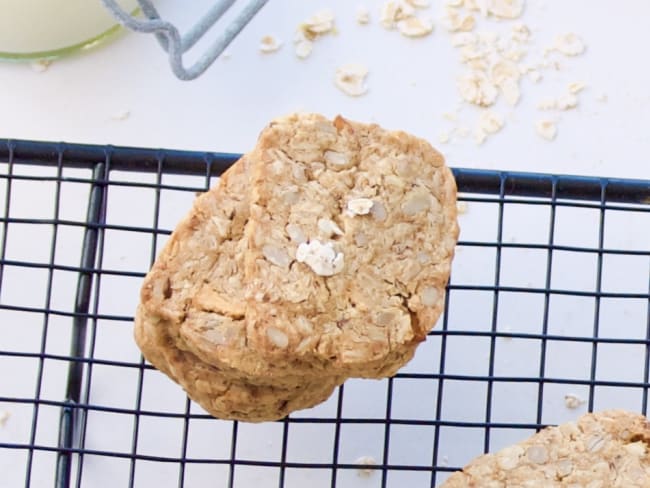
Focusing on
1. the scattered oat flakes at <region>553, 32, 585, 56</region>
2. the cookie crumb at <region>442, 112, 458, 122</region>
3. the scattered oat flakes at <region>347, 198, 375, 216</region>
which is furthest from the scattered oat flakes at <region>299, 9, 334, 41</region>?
the scattered oat flakes at <region>347, 198, 375, 216</region>

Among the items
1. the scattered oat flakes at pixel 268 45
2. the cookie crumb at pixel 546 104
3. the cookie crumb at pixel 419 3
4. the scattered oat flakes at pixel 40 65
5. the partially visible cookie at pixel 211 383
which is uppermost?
the cookie crumb at pixel 419 3

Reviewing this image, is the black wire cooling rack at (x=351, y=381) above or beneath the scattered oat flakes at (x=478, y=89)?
beneath

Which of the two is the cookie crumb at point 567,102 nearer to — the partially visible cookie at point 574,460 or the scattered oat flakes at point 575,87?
the scattered oat flakes at point 575,87

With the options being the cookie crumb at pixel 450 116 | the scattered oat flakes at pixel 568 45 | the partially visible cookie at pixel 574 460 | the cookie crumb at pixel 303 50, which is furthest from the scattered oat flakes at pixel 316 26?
the partially visible cookie at pixel 574 460

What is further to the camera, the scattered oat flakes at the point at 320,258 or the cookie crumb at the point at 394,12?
the cookie crumb at the point at 394,12

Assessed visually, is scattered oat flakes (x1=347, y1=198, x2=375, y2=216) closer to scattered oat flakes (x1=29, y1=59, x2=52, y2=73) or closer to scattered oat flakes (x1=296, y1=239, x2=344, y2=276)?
scattered oat flakes (x1=296, y1=239, x2=344, y2=276)

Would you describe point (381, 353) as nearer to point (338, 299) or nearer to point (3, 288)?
point (338, 299)
